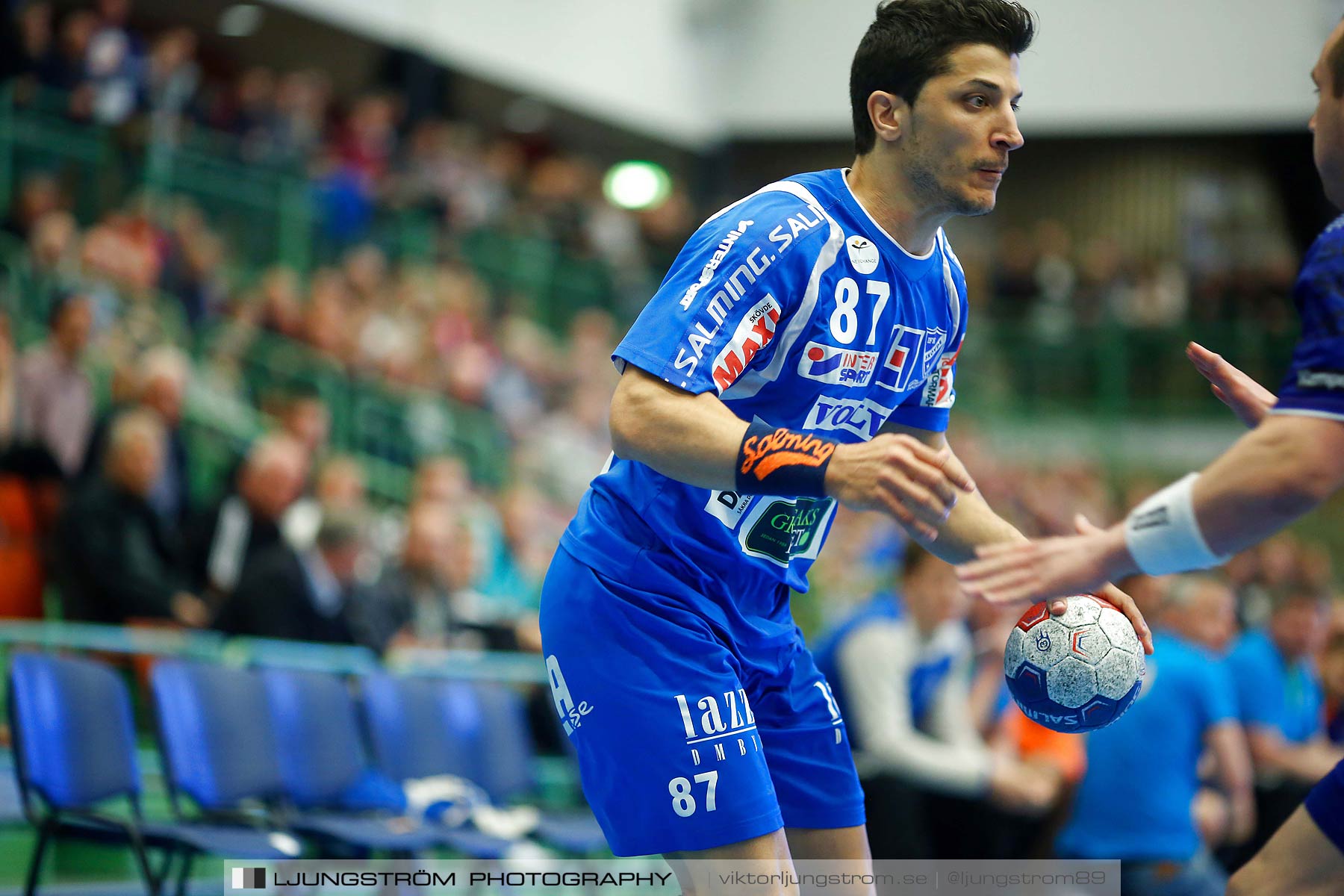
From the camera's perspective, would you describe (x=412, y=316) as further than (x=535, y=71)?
No

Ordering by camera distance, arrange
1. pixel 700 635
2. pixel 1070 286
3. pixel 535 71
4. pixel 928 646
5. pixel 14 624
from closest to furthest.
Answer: pixel 700 635 < pixel 14 624 < pixel 928 646 < pixel 535 71 < pixel 1070 286

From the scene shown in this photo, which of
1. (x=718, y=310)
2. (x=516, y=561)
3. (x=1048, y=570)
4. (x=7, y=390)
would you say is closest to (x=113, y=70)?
(x=7, y=390)

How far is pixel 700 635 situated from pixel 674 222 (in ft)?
63.5

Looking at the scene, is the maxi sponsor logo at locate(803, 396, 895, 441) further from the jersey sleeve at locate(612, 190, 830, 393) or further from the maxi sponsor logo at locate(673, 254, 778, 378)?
the maxi sponsor logo at locate(673, 254, 778, 378)

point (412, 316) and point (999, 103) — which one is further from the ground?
point (999, 103)

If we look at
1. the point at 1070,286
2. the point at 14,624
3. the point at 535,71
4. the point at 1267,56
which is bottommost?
the point at 14,624

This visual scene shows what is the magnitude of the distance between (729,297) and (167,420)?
272 inches

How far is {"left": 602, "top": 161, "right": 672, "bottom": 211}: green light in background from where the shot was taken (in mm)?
24703

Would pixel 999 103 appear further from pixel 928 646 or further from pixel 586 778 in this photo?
pixel 928 646

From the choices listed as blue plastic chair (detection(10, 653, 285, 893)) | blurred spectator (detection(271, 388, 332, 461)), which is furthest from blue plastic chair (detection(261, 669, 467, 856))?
blurred spectator (detection(271, 388, 332, 461))

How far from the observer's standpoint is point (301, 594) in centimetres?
796

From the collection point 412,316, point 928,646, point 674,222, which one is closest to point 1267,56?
point 674,222

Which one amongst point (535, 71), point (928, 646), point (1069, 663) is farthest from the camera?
point (535, 71)

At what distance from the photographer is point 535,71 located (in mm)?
21516
